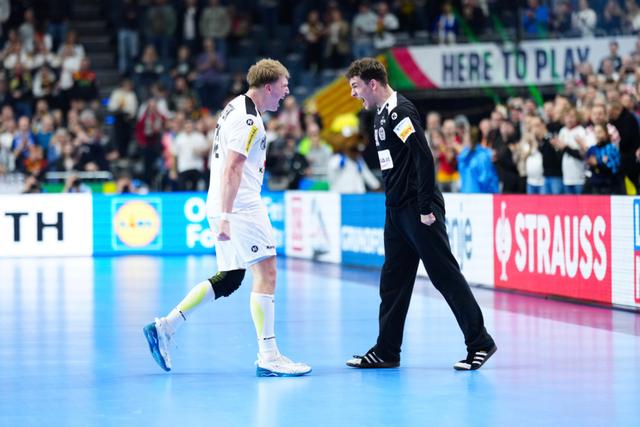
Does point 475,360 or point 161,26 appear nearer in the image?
point 475,360

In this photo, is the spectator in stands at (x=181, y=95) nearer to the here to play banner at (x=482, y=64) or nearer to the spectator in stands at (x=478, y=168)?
the here to play banner at (x=482, y=64)

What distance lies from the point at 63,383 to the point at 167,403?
1.21 meters

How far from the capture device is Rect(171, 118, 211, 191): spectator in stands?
2416cm

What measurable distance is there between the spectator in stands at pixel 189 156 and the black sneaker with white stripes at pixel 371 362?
14862 mm

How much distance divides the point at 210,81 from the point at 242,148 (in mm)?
19572

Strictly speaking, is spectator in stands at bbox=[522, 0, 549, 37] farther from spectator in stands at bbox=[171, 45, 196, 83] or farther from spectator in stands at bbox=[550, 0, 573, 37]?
spectator in stands at bbox=[171, 45, 196, 83]

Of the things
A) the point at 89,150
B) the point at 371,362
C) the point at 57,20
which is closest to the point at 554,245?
the point at 371,362

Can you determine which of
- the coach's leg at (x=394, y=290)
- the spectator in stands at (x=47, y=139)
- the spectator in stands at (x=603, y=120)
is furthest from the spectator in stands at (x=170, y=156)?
the coach's leg at (x=394, y=290)

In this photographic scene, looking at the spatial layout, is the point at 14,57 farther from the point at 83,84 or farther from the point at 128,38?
the point at 128,38

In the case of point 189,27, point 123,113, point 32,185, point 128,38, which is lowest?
point 32,185

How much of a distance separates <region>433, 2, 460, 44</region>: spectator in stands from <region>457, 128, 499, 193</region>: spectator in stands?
28.6ft

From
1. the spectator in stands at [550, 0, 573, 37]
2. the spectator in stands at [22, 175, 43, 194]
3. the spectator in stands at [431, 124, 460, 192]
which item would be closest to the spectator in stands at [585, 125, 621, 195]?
the spectator in stands at [431, 124, 460, 192]

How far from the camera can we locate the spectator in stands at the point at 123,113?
27406mm

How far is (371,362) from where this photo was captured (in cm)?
958
